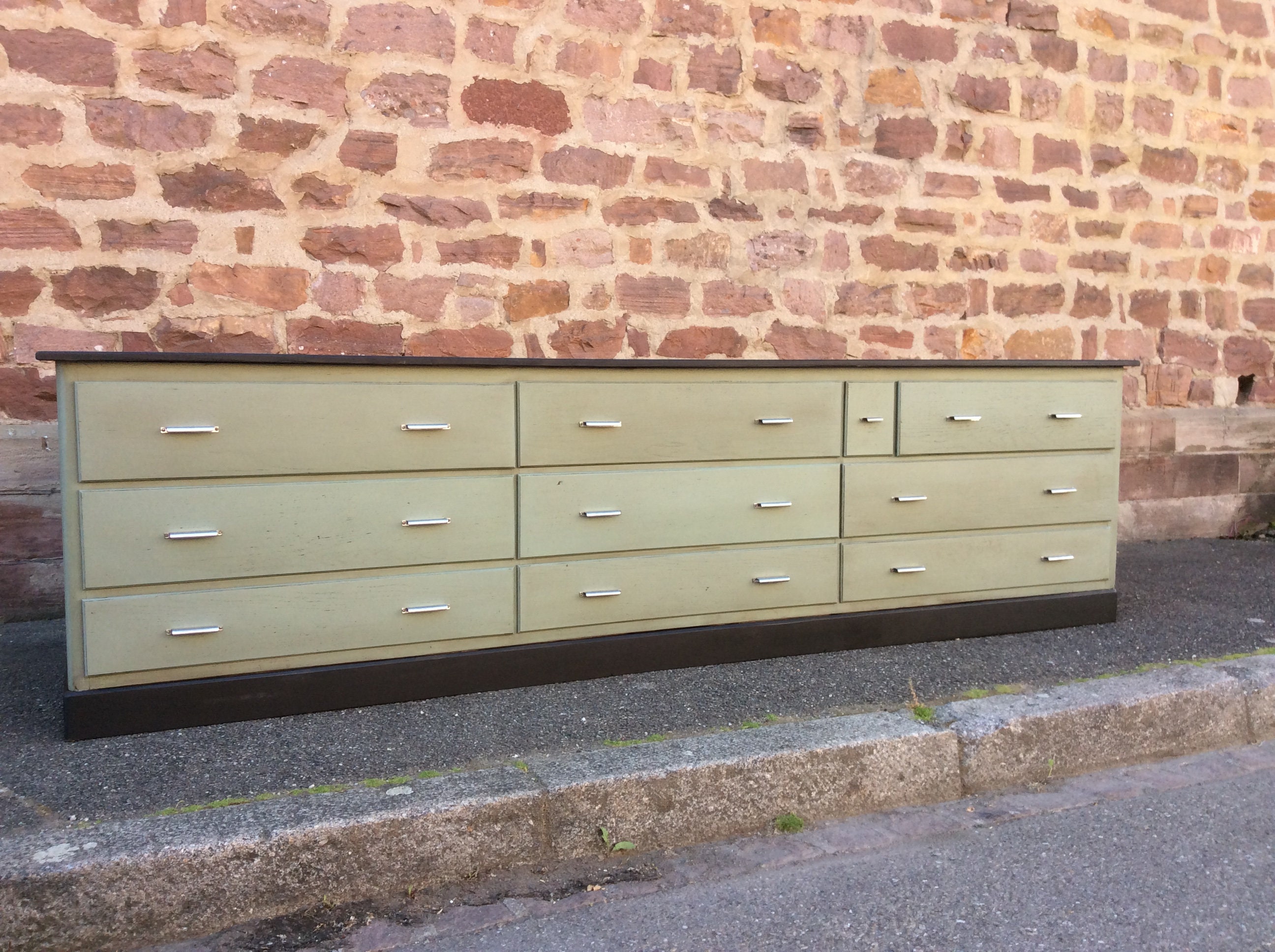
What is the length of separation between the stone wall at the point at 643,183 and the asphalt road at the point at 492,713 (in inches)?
61.3

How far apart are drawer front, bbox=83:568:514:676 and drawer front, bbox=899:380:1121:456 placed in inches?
64.6

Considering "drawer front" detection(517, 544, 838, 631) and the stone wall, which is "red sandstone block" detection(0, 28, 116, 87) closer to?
the stone wall

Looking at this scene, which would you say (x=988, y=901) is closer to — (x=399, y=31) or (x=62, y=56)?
(x=399, y=31)

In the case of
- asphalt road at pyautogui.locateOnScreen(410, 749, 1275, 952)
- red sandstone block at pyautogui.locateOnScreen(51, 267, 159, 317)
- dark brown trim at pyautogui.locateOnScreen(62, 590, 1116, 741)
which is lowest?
asphalt road at pyautogui.locateOnScreen(410, 749, 1275, 952)

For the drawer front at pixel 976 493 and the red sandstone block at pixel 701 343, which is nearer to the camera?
the drawer front at pixel 976 493

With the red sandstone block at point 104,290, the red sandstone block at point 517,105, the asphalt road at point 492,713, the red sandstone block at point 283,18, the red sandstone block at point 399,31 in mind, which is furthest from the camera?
the red sandstone block at point 517,105

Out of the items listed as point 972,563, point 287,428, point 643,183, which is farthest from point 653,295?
point 287,428

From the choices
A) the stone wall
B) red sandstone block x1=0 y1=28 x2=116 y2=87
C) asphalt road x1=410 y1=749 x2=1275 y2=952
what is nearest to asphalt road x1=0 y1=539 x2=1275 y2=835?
asphalt road x1=410 y1=749 x2=1275 y2=952

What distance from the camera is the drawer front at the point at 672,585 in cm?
337

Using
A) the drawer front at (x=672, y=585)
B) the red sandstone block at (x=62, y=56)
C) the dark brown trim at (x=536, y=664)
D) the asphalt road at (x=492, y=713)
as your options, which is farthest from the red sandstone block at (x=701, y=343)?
the red sandstone block at (x=62, y=56)

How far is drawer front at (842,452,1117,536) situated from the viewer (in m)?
3.80

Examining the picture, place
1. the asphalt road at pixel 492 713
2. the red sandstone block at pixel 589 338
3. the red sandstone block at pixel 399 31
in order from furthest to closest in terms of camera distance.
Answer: the red sandstone block at pixel 589 338
the red sandstone block at pixel 399 31
the asphalt road at pixel 492 713

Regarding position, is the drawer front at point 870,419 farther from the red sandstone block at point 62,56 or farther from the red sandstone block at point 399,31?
the red sandstone block at point 62,56

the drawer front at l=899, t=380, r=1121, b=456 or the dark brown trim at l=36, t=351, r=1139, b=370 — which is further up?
the dark brown trim at l=36, t=351, r=1139, b=370
